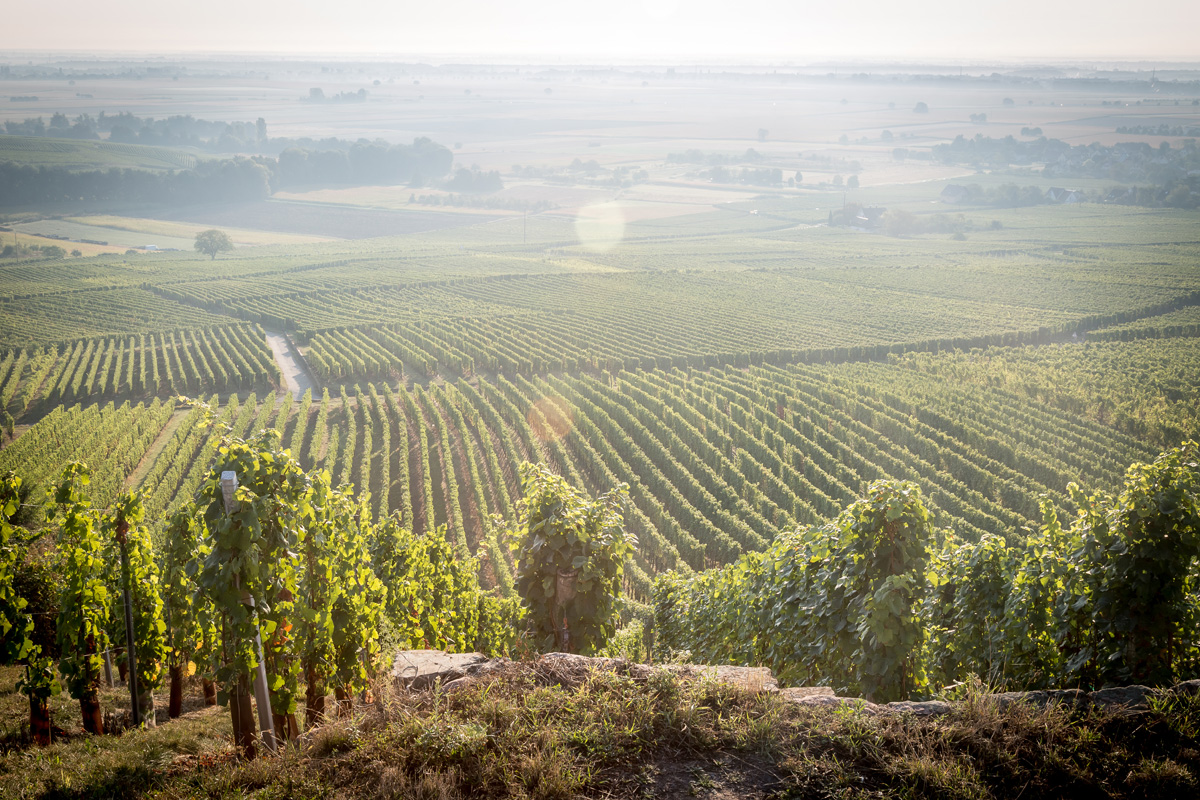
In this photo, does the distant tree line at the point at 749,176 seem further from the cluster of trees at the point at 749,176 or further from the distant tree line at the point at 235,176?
the distant tree line at the point at 235,176

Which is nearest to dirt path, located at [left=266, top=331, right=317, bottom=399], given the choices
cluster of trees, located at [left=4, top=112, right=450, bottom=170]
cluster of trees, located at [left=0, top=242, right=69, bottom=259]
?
cluster of trees, located at [left=0, top=242, right=69, bottom=259]

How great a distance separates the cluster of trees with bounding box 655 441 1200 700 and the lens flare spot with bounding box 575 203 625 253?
101m

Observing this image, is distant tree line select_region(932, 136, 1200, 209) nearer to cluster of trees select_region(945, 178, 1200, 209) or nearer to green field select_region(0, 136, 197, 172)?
cluster of trees select_region(945, 178, 1200, 209)

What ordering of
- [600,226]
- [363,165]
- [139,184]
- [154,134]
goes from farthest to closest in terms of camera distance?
[154,134] < [363,165] < [139,184] < [600,226]

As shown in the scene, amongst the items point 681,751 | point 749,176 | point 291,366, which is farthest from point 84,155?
point 681,751

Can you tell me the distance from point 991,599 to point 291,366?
51086 mm

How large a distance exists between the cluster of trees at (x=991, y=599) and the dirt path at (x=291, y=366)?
41084 mm

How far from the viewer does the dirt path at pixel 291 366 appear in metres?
46.3

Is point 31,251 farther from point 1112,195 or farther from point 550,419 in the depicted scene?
point 1112,195

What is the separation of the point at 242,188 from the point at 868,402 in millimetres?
151708

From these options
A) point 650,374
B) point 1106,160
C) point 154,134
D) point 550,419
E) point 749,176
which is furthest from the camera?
point 749,176

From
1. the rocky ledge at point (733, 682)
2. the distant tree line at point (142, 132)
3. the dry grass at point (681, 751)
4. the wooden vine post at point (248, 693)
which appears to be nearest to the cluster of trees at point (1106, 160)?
the rocky ledge at point (733, 682)

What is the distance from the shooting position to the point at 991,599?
29.0ft

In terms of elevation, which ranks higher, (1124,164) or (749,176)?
(749,176)
